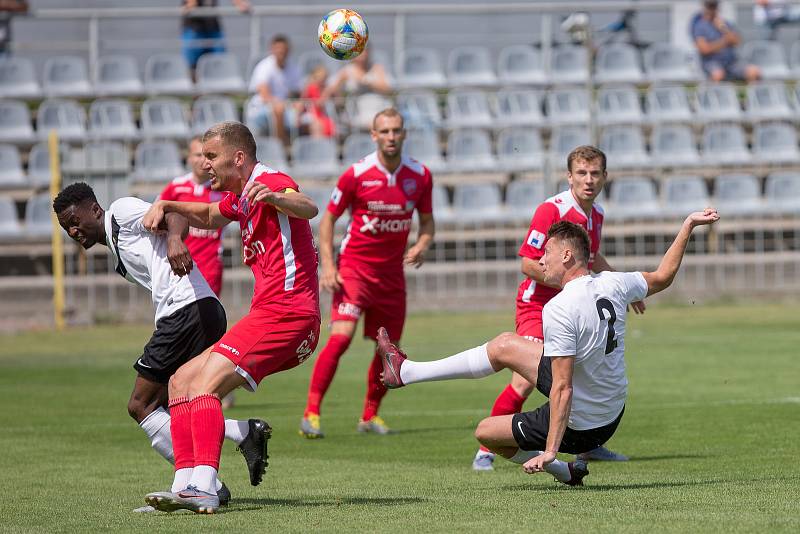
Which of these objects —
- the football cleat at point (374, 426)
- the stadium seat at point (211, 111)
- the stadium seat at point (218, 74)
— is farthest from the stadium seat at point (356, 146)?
the football cleat at point (374, 426)

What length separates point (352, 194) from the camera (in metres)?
10.8

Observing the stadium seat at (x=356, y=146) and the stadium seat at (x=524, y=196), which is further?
the stadium seat at (x=356, y=146)

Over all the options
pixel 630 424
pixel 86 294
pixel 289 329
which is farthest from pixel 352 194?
pixel 86 294

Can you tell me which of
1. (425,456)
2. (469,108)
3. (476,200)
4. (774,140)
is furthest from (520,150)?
(425,456)

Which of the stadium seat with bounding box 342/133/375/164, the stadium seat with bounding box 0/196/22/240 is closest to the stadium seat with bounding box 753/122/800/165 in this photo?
the stadium seat with bounding box 342/133/375/164

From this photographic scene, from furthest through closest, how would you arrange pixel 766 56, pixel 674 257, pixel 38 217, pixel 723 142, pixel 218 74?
pixel 766 56 < pixel 218 74 < pixel 723 142 < pixel 38 217 < pixel 674 257

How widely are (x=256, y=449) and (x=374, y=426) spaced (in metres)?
3.62

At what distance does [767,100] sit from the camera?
79.7 ft

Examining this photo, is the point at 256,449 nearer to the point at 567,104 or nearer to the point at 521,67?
the point at 567,104

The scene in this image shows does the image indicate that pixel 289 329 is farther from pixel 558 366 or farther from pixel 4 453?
pixel 4 453

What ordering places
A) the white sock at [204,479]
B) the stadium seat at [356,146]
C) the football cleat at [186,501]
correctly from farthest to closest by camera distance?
the stadium seat at [356,146] < the white sock at [204,479] < the football cleat at [186,501]

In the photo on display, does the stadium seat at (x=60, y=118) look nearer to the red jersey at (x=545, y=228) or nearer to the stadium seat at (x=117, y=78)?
the stadium seat at (x=117, y=78)

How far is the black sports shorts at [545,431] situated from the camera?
7.14m

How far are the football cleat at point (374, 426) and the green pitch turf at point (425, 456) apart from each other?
0.13 metres
